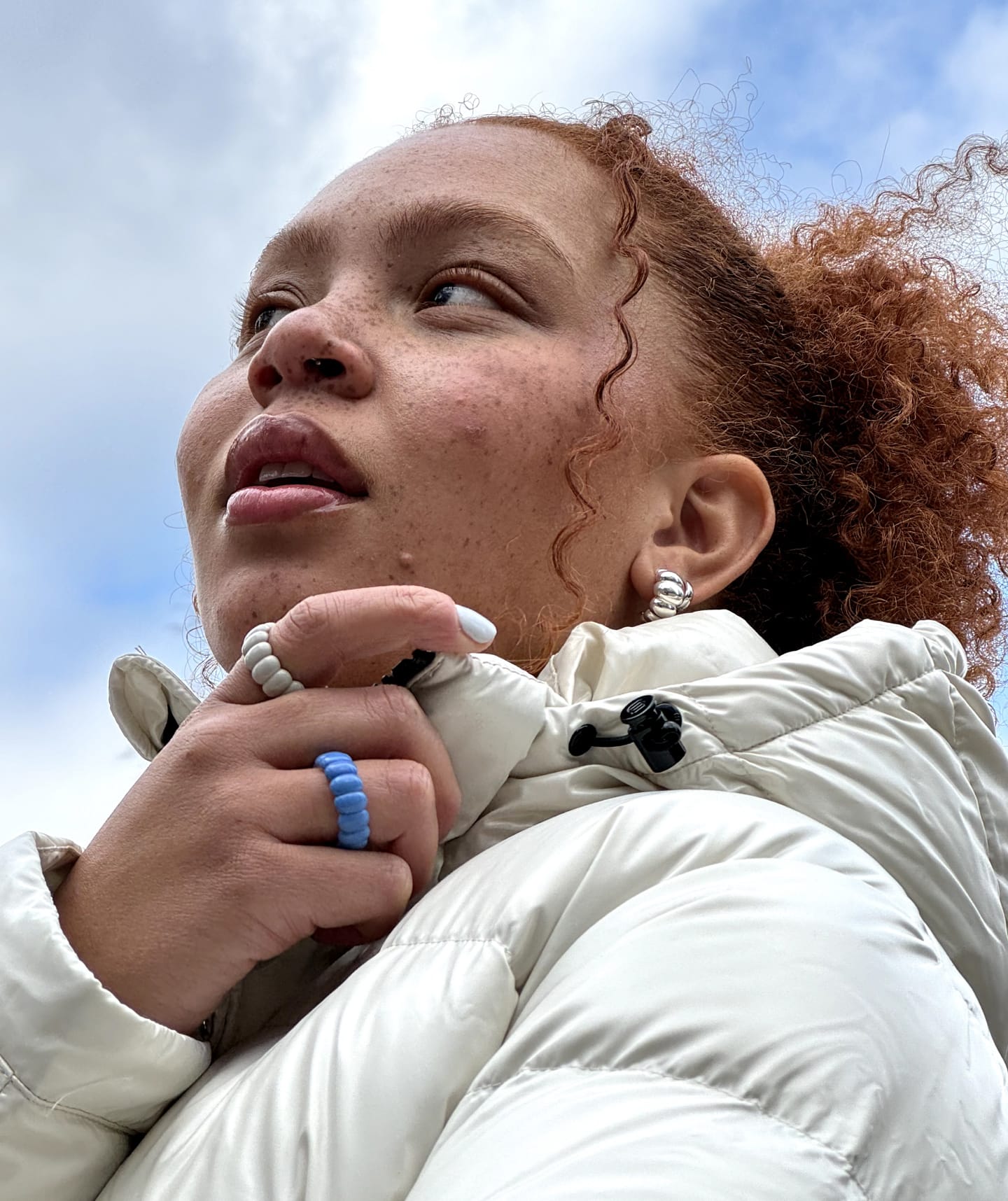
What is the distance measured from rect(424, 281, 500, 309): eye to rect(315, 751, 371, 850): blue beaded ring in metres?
0.68

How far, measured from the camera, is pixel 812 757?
1.14 metres

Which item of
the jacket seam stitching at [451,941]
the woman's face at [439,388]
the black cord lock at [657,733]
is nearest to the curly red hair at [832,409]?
the woman's face at [439,388]

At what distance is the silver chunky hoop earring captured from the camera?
5.08 feet

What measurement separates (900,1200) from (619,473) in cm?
97

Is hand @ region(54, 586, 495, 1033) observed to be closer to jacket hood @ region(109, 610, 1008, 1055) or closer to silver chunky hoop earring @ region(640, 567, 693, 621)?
jacket hood @ region(109, 610, 1008, 1055)

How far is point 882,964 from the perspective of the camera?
2.74ft

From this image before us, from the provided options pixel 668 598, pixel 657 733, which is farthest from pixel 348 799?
pixel 668 598

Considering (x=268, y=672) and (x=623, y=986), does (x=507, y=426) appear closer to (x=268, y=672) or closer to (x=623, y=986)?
(x=268, y=672)

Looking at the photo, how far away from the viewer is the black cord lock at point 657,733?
113cm

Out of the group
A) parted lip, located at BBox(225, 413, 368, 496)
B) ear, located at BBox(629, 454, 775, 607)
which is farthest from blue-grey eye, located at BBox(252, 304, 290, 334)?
ear, located at BBox(629, 454, 775, 607)

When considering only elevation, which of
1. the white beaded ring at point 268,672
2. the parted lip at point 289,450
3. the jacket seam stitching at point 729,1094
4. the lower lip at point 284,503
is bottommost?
the jacket seam stitching at point 729,1094

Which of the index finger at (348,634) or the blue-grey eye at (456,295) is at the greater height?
the blue-grey eye at (456,295)

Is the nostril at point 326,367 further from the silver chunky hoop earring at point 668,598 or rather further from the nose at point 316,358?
the silver chunky hoop earring at point 668,598

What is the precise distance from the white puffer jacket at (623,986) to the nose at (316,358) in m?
0.36
